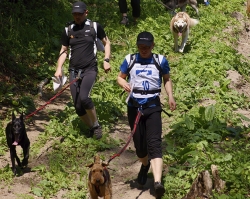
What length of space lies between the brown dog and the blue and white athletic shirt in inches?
53.4

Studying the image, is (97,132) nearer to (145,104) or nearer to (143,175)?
(143,175)

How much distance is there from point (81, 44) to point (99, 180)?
3.54 metres

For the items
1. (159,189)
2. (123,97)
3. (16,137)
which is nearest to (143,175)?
(159,189)

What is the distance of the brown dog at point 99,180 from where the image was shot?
5.72 meters

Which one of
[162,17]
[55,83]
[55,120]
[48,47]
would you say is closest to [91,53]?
[55,83]

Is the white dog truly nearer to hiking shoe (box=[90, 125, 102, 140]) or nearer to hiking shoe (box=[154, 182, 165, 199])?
hiking shoe (box=[90, 125, 102, 140])

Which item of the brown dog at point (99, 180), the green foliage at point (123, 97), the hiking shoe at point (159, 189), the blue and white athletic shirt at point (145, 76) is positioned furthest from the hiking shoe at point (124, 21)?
the brown dog at point (99, 180)

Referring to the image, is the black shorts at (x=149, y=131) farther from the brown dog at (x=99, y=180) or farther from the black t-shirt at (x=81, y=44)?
the black t-shirt at (x=81, y=44)

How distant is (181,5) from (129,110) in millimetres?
12466

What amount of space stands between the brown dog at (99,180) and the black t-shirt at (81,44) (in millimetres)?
3138

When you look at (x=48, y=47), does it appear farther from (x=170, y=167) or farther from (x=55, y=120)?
(x=170, y=167)

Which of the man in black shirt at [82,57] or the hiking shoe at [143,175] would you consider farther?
the man in black shirt at [82,57]

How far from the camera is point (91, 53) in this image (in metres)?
8.81

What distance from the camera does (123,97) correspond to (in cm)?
1132
